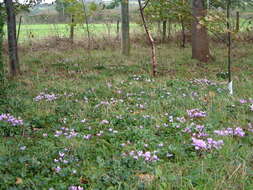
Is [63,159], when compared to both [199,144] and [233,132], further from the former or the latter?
[233,132]

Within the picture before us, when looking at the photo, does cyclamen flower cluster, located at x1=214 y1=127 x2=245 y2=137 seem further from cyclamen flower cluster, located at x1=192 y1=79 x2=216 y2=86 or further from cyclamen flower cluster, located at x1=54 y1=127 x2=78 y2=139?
cyclamen flower cluster, located at x1=192 y1=79 x2=216 y2=86

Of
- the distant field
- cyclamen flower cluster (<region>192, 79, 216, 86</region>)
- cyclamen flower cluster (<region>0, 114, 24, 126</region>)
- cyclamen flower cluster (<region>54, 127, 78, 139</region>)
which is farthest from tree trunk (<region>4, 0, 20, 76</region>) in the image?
the distant field

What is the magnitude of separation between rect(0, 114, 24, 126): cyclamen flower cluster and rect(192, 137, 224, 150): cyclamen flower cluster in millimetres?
2567

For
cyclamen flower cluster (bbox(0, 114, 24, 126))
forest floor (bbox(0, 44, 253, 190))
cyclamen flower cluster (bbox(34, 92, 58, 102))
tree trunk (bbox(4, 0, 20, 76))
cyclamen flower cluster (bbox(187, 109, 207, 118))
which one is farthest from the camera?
tree trunk (bbox(4, 0, 20, 76))

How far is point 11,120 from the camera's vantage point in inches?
202

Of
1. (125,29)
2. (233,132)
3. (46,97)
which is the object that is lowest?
(233,132)

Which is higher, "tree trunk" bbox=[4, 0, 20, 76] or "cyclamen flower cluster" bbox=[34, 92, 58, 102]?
"tree trunk" bbox=[4, 0, 20, 76]

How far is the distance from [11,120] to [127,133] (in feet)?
5.97

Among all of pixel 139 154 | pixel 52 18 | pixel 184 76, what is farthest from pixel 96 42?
pixel 139 154

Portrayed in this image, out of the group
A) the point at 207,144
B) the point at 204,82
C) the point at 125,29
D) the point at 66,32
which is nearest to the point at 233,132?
the point at 207,144

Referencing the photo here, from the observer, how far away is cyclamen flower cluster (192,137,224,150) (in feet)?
13.6

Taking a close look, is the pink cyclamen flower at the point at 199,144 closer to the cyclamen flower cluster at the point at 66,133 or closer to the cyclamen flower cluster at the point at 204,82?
the cyclamen flower cluster at the point at 66,133

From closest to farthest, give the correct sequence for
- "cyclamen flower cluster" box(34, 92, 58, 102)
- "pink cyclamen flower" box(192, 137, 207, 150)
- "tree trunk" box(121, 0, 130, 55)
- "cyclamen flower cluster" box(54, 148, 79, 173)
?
1. "cyclamen flower cluster" box(54, 148, 79, 173)
2. "pink cyclamen flower" box(192, 137, 207, 150)
3. "cyclamen flower cluster" box(34, 92, 58, 102)
4. "tree trunk" box(121, 0, 130, 55)

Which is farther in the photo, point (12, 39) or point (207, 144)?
point (12, 39)
